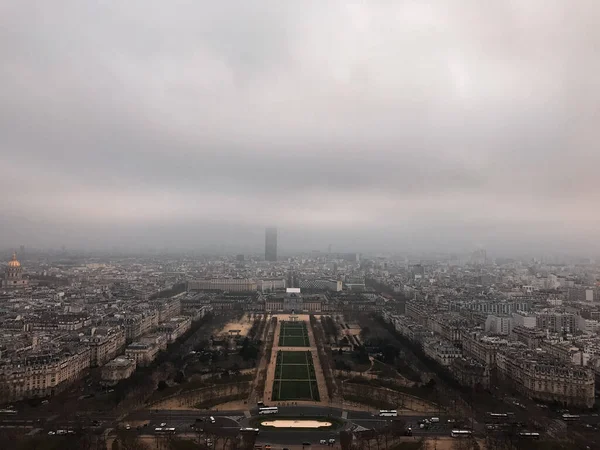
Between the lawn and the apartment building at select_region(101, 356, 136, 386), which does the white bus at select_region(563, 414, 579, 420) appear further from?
the apartment building at select_region(101, 356, 136, 386)

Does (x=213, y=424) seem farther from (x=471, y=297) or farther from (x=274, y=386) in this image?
(x=471, y=297)

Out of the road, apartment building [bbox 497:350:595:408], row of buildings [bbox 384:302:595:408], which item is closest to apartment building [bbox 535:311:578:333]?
row of buildings [bbox 384:302:595:408]

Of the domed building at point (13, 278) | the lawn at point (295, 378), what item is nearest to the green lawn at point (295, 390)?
the lawn at point (295, 378)

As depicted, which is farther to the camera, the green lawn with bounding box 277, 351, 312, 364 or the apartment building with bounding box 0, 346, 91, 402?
the green lawn with bounding box 277, 351, 312, 364

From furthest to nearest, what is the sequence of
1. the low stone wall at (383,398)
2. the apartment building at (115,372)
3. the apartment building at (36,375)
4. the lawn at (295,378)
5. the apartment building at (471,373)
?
the apartment building at (115,372), the apartment building at (471,373), the lawn at (295,378), the apartment building at (36,375), the low stone wall at (383,398)

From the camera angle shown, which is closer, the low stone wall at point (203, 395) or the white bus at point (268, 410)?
the white bus at point (268, 410)

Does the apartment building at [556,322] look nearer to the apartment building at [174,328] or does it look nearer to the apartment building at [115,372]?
the apartment building at [174,328]

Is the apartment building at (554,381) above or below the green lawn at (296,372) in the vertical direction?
above

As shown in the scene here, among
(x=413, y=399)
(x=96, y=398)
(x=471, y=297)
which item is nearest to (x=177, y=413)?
(x=96, y=398)
